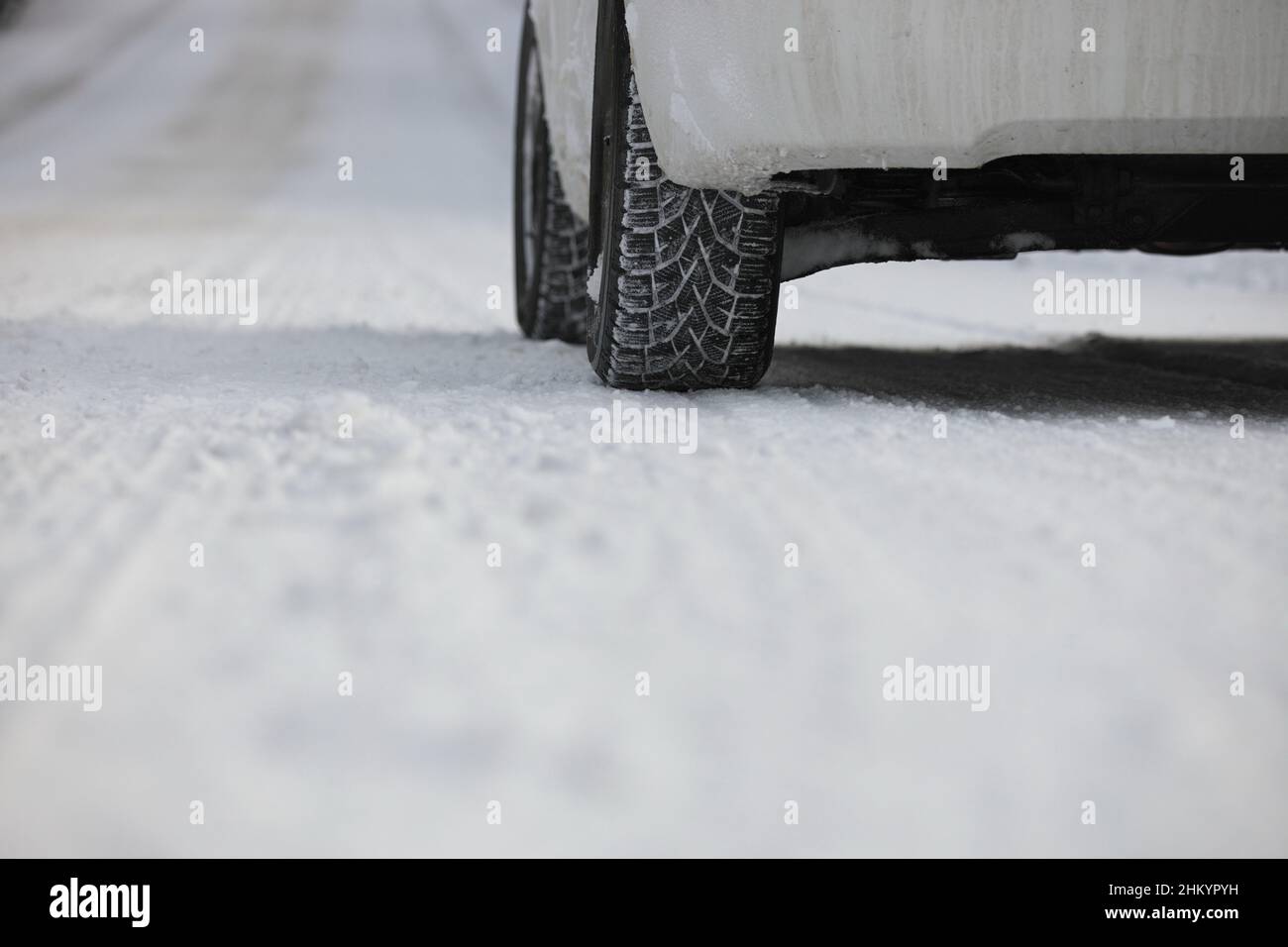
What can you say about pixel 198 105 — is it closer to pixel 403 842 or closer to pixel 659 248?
pixel 659 248

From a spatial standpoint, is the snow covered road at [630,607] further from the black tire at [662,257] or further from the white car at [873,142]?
the white car at [873,142]

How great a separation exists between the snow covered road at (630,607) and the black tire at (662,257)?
12cm

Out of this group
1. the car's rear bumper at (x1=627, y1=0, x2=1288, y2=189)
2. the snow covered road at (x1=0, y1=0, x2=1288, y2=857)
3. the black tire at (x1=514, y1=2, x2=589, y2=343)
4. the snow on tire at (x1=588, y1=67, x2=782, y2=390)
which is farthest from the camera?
the black tire at (x1=514, y1=2, x2=589, y2=343)

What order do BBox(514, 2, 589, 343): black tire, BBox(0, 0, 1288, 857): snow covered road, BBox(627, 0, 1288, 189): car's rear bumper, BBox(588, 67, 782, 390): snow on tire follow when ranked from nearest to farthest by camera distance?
BBox(0, 0, 1288, 857): snow covered road < BBox(627, 0, 1288, 189): car's rear bumper < BBox(588, 67, 782, 390): snow on tire < BBox(514, 2, 589, 343): black tire

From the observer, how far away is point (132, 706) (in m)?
1.12

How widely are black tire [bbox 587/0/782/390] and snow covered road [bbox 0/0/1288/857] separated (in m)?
0.12

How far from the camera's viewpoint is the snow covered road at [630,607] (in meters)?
1.01

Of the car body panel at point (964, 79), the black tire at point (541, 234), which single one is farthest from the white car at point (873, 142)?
the black tire at point (541, 234)

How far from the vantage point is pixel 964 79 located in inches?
76.9

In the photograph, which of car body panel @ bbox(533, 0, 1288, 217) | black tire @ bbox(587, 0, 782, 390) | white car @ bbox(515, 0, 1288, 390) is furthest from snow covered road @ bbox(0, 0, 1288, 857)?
car body panel @ bbox(533, 0, 1288, 217)

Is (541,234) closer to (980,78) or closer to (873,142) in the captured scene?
(873,142)

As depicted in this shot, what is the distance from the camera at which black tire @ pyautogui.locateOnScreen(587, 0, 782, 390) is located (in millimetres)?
2279

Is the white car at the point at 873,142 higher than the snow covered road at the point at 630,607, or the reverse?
the white car at the point at 873,142

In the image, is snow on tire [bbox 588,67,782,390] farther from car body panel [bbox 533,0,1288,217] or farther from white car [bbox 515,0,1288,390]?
Result: car body panel [bbox 533,0,1288,217]
